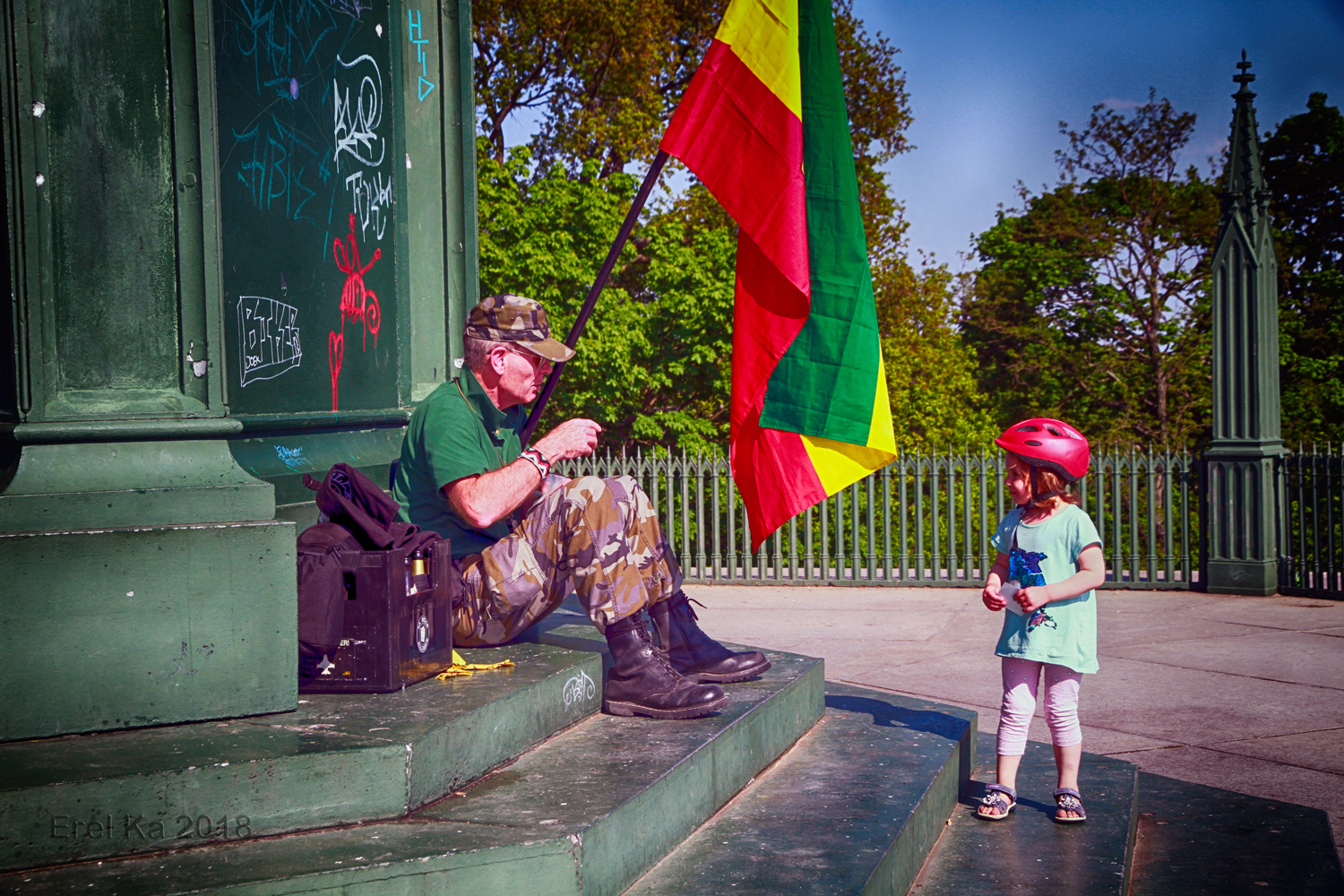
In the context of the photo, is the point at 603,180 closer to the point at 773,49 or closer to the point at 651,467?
the point at 651,467

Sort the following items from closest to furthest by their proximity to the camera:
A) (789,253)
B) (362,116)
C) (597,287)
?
(597,287)
(789,253)
(362,116)

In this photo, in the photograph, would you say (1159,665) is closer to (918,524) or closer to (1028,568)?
(1028,568)

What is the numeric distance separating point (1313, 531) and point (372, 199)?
846 centimetres

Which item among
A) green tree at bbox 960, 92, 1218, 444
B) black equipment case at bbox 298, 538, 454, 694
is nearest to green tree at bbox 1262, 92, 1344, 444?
green tree at bbox 960, 92, 1218, 444

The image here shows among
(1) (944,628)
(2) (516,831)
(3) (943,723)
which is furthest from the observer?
(1) (944,628)

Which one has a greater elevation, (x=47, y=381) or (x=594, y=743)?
(x=47, y=381)

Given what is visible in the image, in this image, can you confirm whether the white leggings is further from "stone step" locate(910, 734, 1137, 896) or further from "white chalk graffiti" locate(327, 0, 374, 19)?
"white chalk graffiti" locate(327, 0, 374, 19)

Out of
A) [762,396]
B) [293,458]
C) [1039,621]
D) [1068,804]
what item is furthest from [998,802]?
[293,458]

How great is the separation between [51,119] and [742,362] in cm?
248

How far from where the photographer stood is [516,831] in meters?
2.47

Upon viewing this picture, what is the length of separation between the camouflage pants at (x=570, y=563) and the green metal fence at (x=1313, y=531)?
25.5ft

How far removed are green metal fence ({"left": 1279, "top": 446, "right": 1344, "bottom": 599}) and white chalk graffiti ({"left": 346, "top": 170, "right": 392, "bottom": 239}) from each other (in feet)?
26.0

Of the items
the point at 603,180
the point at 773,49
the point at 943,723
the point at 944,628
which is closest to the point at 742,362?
the point at 773,49

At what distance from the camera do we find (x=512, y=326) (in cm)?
373
